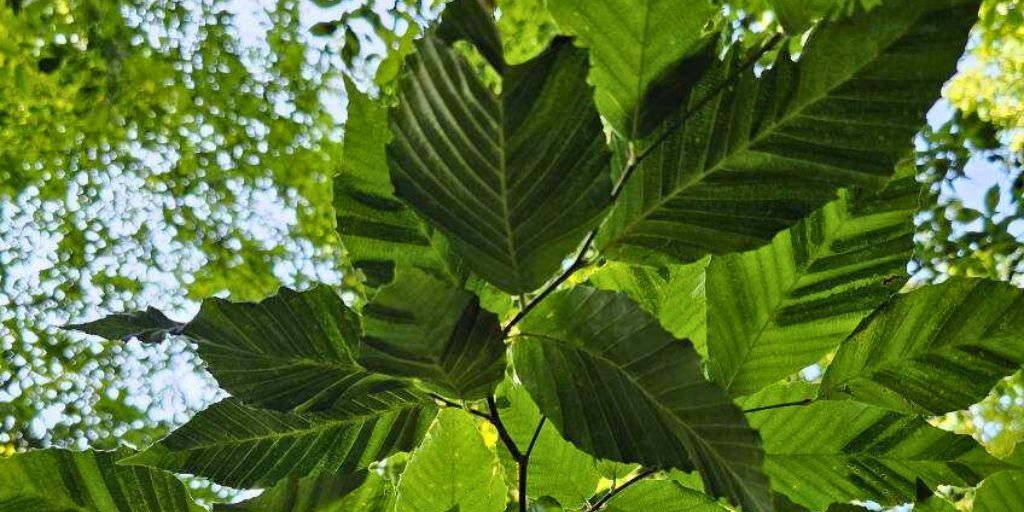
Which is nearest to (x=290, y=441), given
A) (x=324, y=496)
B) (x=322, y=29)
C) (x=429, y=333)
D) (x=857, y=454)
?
(x=324, y=496)

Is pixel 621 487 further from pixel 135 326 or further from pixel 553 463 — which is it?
pixel 135 326

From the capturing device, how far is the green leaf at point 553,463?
371 mm

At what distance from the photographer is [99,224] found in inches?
163

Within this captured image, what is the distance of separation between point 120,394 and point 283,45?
2.03 m

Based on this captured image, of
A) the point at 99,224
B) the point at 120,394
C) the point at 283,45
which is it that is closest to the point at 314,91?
the point at 283,45

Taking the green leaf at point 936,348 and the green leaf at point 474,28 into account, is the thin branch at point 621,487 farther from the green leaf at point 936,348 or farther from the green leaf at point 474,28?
the green leaf at point 474,28

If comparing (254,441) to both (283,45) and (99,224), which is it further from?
(99,224)

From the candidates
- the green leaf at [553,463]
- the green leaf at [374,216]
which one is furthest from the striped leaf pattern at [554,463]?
the green leaf at [374,216]

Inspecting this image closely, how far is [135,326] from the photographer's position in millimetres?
240

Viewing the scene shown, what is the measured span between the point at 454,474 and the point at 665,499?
0.10 m

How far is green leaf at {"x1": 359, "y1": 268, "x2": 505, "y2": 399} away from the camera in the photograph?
20 centimetres

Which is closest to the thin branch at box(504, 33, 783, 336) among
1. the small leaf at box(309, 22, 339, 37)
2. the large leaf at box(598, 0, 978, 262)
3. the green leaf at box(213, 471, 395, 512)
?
the large leaf at box(598, 0, 978, 262)

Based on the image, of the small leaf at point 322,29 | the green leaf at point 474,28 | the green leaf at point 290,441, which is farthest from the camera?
the small leaf at point 322,29

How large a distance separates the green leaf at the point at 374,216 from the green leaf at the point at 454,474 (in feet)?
0.40
